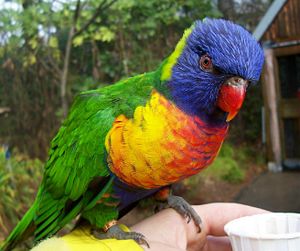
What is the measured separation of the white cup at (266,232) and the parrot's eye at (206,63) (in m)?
0.45

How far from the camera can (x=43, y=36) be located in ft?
12.9

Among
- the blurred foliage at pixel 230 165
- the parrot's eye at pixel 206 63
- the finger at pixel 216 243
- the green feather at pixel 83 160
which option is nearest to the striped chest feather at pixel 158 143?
the green feather at pixel 83 160

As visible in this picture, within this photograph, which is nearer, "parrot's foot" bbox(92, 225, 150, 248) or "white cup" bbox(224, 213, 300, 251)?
"white cup" bbox(224, 213, 300, 251)

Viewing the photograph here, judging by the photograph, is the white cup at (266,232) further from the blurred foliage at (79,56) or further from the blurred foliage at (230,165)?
the blurred foliage at (79,56)

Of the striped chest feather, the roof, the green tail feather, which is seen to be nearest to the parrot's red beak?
the striped chest feather

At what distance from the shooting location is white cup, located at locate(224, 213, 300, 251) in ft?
3.24

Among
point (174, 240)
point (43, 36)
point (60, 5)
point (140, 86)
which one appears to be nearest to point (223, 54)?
point (140, 86)

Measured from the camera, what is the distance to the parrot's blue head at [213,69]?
112 cm

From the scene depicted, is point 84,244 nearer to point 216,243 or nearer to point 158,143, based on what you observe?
point 158,143

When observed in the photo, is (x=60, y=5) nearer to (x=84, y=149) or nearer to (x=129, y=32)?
(x=129, y=32)

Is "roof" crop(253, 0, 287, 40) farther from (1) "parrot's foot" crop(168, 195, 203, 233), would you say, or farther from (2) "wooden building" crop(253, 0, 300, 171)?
(1) "parrot's foot" crop(168, 195, 203, 233)

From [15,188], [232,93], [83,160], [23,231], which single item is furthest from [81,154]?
[15,188]

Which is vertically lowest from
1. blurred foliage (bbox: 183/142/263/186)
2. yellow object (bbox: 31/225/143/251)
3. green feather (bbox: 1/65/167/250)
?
blurred foliage (bbox: 183/142/263/186)

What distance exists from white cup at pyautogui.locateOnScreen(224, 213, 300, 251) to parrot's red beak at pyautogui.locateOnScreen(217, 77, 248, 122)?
0.33 m
